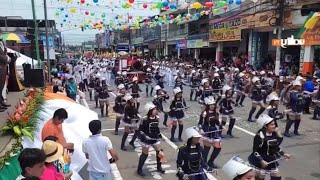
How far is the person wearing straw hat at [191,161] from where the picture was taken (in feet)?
20.3

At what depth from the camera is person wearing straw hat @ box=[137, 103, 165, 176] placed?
8086mm

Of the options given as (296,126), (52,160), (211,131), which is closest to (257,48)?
(296,126)

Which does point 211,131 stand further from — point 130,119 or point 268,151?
point 130,119

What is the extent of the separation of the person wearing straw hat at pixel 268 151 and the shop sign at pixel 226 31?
22542 mm

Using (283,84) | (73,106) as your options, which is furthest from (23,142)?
(283,84)

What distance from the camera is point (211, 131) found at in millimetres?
8523

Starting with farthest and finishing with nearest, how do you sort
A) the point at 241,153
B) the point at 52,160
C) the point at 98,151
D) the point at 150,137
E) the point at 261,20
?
the point at 261,20 < the point at 241,153 < the point at 150,137 < the point at 98,151 < the point at 52,160

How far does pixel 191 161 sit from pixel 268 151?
1.56 metres

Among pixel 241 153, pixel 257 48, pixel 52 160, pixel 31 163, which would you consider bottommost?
pixel 241 153

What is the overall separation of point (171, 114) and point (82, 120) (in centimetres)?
372

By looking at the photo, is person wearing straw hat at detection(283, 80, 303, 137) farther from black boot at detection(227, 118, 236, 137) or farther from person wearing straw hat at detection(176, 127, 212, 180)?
person wearing straw hat at detection(176, 127, 212, 180)

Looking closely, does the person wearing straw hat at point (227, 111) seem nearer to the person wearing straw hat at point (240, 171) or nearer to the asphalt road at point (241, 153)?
the asphalt road at point (241, 153)

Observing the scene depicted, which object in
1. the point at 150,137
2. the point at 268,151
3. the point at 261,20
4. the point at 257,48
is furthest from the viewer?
the point at 257,48

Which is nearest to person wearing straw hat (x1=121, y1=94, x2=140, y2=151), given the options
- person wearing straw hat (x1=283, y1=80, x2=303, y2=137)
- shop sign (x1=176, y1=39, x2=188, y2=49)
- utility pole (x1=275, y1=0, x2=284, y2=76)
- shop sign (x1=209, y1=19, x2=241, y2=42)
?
person wearing straw hat (x1=283, y1=80, x2=303, y2=137)
